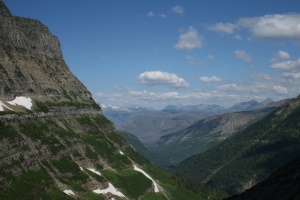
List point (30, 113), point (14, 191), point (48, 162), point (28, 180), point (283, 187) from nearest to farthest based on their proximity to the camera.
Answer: point (283, 187), point (14, 191), point (28, 180), point (48, 162), point (30, 113)

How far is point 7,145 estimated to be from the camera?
498ft

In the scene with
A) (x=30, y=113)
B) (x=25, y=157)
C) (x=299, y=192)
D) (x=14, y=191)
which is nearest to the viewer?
(x=299, y=192)

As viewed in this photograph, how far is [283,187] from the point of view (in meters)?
68.2

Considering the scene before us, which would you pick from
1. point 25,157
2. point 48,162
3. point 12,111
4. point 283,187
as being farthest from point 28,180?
point 283,187

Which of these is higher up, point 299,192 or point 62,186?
point 299,192

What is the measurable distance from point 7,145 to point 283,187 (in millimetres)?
115845

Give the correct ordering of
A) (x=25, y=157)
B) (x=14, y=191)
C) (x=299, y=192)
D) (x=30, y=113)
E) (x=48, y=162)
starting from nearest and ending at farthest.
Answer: (x=299, y=192)
(x=14, y=191)
(x=25, y=157)
(x=48, y=162)
(x=30, y=113)

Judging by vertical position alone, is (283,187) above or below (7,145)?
below

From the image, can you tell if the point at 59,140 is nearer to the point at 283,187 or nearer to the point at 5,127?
the point at 5,127

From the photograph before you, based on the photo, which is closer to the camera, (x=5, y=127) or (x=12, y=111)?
(x=5, y=127)

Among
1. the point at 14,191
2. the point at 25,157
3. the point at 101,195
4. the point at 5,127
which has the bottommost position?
the point at 101,195

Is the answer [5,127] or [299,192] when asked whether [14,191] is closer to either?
[5,127]

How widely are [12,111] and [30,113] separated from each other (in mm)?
14734

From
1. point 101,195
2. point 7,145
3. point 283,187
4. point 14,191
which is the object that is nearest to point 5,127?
point 7,145
